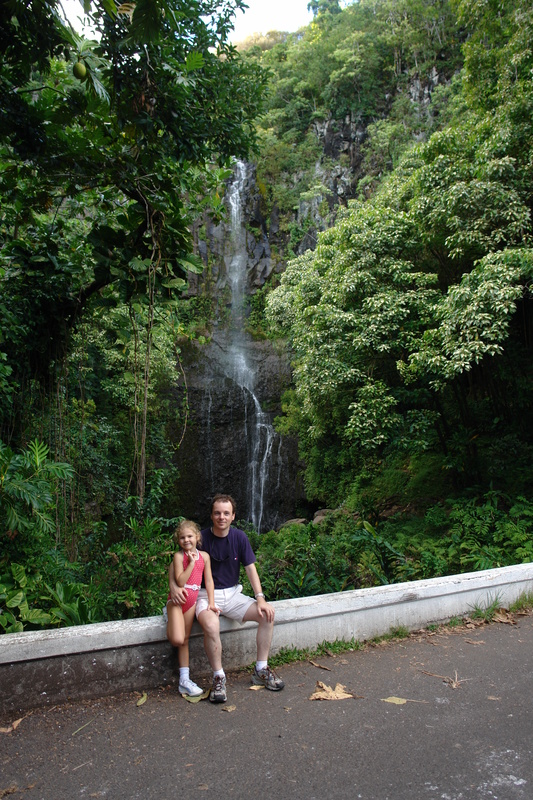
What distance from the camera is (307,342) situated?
1066 centimetres

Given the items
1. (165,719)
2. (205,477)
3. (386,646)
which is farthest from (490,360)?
(205,477)

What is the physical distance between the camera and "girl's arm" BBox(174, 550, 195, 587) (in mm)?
3154

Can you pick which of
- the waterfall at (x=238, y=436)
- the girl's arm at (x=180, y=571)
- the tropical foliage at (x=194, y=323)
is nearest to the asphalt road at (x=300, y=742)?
the girl's arm at (x=180, y=571)

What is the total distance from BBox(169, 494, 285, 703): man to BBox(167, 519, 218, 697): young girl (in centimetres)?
6

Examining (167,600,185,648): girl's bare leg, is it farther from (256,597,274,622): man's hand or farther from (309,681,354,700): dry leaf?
(309,681,354,700): dry leaf

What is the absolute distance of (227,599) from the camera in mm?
3350

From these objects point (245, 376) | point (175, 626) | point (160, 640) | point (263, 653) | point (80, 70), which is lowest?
point (263, 653)

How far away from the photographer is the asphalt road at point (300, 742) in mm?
2236

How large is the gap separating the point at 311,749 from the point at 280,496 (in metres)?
15.5

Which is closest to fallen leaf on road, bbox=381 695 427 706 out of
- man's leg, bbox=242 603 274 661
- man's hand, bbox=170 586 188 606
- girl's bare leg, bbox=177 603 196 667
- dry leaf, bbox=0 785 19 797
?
man's leg, bbox=242 603 274 661

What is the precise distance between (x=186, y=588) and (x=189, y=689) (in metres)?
0.56

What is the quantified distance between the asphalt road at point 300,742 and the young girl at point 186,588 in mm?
159

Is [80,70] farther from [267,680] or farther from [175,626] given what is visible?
[267,680]

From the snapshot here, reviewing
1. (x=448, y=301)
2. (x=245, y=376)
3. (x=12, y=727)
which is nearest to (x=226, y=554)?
(x=12, y=727)
